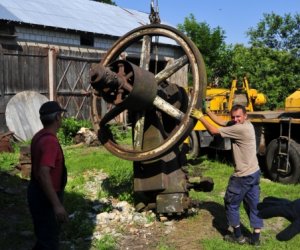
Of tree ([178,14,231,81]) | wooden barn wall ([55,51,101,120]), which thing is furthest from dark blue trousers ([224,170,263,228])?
tree ([178,14,231,81])

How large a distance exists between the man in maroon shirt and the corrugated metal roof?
1049cm

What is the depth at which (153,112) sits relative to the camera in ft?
20.9

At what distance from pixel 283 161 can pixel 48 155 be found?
5.71 m

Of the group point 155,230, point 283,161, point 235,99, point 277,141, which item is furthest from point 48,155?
point 235,99

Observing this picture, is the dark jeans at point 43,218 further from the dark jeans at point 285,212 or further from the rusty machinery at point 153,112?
the dark jeans at point 285,212

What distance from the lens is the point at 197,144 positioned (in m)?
11.5

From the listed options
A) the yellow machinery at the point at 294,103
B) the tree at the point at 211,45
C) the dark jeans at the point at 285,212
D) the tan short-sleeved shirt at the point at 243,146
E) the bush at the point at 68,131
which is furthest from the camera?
the tree at the point at 211,45

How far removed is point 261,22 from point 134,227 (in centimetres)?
2029

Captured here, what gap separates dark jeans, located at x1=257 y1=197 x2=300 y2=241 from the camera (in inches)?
67.2

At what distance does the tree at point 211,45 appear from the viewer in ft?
82.3

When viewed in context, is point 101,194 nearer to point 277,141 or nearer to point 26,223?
point 26,223

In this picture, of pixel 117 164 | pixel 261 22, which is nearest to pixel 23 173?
pixel 117 164

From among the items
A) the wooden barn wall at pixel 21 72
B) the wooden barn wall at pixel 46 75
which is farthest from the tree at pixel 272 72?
the wooden barn wall at pixel 21 72

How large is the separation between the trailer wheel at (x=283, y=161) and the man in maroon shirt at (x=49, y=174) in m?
5.30
